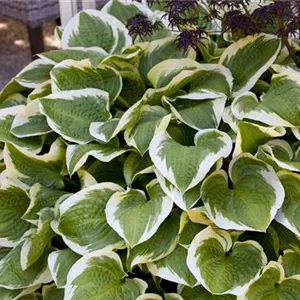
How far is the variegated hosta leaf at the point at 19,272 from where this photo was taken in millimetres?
842

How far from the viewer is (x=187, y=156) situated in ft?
2.60

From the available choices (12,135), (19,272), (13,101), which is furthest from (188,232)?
(13,101)

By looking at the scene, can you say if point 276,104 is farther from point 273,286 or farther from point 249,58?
point 273,286

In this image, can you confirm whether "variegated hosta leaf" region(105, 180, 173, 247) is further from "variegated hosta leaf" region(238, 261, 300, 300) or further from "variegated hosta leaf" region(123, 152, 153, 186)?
"variegated hosta leaf" region(238, 261, 300, 300)

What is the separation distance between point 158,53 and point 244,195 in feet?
1.17

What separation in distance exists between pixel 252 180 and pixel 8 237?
403mm

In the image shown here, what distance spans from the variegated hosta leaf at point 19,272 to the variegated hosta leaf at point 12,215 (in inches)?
1.1

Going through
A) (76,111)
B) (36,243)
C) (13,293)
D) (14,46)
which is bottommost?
(14,46)

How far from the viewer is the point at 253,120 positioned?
0.87 meters

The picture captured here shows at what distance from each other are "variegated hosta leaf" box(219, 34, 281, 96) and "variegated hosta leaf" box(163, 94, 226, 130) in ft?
0.21

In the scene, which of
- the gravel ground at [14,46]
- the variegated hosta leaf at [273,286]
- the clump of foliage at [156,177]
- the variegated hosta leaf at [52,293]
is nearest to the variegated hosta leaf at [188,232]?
the clump of foliage at [156,177]

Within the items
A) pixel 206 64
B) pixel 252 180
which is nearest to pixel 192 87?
pixel 206 64

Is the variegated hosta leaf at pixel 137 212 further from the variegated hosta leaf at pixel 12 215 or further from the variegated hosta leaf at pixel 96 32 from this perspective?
the variegated hosta leaf at pixel 96 32

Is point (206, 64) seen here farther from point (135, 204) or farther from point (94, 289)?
point (94, 289)
